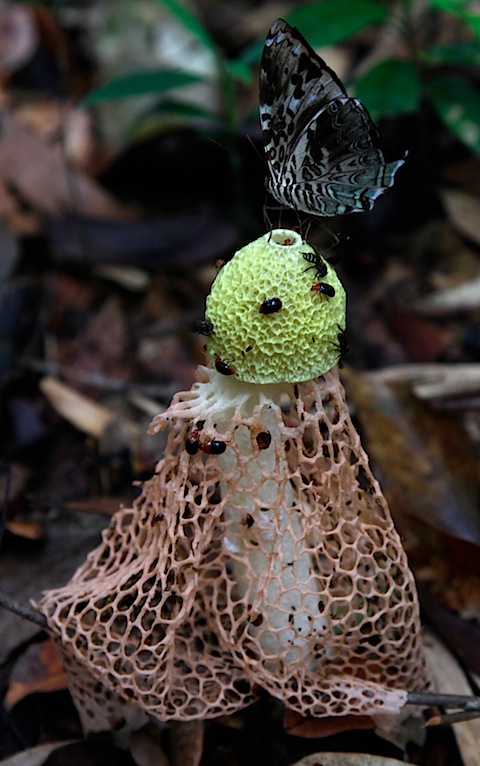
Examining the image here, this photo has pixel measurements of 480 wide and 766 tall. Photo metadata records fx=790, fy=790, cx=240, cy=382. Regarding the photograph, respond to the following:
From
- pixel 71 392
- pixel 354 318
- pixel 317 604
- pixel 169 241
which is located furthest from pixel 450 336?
pixel 317 604

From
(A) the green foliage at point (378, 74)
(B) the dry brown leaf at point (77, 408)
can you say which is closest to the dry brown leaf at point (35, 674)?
(B) the dry brown leaf at point (77, 408)

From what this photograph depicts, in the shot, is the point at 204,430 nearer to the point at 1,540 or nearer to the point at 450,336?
the point at 1,540

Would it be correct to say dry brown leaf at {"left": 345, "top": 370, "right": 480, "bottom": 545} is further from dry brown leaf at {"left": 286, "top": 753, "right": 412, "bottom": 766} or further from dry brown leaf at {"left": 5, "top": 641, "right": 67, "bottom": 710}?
dry brown leaf at {"left": 5, "top": 641, "right": 67, "bottom": 710}

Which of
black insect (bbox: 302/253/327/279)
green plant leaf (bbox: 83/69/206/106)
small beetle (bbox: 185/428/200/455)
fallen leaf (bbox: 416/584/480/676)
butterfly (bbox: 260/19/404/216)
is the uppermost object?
green plant leaf (bbox: 83/69/206/106)

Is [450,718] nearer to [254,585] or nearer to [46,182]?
[254,585]

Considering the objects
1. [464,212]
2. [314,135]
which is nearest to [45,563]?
[314,135]

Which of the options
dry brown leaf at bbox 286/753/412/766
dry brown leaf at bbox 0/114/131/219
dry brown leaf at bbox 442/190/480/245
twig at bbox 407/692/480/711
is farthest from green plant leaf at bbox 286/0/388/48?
dry brown leaf at bbox 286/753/412/766

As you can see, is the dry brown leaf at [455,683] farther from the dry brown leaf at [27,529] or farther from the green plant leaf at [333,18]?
the green plant leaf at [333,18]
